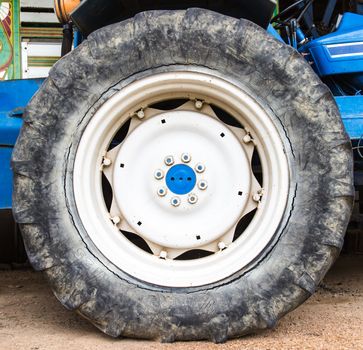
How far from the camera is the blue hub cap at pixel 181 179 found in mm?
2912

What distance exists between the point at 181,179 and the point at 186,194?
0.06 meters

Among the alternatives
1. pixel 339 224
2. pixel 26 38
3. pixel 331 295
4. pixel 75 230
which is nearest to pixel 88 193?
pixel 75 230

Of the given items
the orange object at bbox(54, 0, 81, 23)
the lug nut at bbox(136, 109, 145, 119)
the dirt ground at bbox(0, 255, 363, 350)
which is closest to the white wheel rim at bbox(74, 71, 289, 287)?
the lug nut at bbox(136, 109, 145, 119)

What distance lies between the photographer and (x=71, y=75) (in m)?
2.84

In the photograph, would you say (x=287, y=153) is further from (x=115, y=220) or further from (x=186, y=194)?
(x=115, y=220)

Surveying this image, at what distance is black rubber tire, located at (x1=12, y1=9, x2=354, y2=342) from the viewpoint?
2.75 metres

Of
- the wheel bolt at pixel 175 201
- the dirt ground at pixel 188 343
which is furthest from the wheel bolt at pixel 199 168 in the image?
the dirt ground at pixel 188 343

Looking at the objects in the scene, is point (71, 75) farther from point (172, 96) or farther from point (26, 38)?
point (26, 38)

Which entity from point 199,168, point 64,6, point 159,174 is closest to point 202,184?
point 199,168

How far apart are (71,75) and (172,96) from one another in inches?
16.3

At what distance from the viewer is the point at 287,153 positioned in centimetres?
282

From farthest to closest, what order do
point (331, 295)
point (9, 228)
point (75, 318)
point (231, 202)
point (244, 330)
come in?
point (9, 228) → point (331, 295) → point (75, 318) → point (231, 202) → point (244, 330)

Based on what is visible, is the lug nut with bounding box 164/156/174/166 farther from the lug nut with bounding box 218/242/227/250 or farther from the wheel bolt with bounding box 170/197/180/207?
the lug nut with bounding box 218/242/227/250

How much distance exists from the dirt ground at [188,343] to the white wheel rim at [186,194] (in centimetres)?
28
